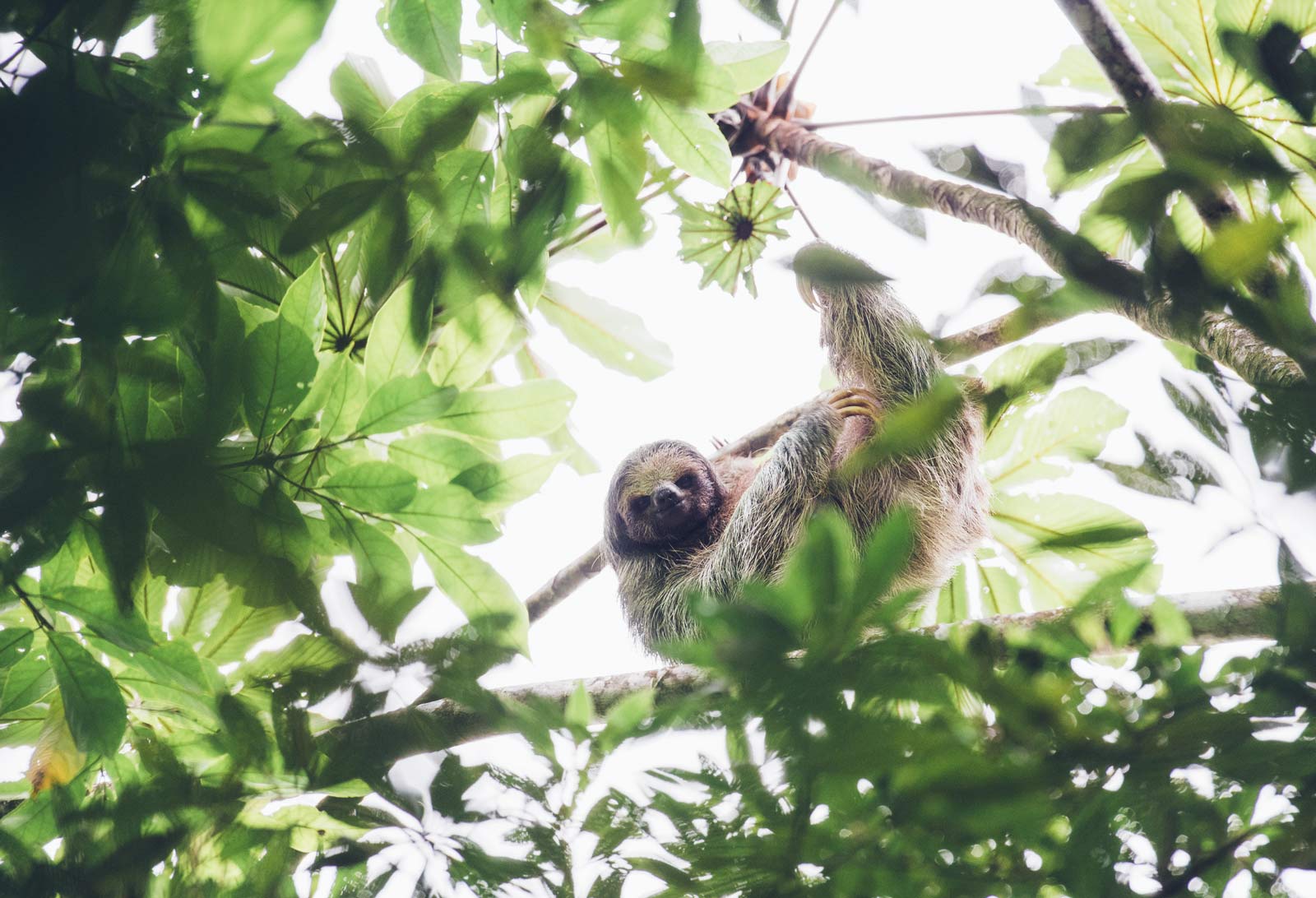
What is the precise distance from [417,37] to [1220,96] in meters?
1.88

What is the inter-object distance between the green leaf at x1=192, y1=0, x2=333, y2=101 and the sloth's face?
2975 mm

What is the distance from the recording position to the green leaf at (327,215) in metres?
1.16

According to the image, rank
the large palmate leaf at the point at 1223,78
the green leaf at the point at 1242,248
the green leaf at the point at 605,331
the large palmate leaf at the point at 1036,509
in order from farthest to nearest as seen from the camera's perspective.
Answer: the green leaf at the point at 605,331 → the large palmate leaf at the point at 1036,509 → the large palmate leaf at the point at 1223,78 → the green leaf at the point at 1242,248

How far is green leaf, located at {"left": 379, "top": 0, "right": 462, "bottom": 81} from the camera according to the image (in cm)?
131

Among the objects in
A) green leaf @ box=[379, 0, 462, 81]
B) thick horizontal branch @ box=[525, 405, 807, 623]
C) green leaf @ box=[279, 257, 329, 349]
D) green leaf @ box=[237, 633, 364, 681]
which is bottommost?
thick horizontal branch @ box=[525, 405, 807, 623]

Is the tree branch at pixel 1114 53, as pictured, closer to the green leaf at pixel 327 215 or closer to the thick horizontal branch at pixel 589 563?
the green leaf at pixel 327 215

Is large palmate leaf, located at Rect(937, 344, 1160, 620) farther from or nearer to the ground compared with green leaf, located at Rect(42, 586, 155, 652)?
nearer to the ground

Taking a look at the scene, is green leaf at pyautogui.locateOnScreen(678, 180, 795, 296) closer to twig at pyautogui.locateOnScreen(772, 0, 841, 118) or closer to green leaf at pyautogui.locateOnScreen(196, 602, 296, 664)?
twig at pyautogui.locateOnScreen(772, 0, 841, 118)

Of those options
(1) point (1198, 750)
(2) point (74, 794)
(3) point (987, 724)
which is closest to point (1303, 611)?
(1) point (1198, 750)

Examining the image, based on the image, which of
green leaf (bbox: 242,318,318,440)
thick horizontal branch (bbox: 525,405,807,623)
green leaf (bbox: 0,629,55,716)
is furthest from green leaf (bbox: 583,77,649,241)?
A: thick horizontal branch (bbox: 525,405,807,623)

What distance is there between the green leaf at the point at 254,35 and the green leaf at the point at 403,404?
0.50 meters

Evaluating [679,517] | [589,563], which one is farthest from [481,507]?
[589,563]

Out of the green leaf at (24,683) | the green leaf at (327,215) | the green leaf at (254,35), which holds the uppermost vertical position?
the green leaf at (254,35)

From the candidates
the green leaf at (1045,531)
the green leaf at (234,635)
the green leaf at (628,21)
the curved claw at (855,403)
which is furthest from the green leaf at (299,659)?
the curved claw at (855,403)
